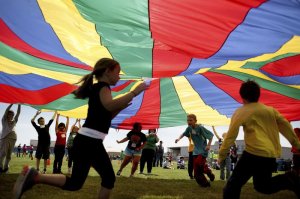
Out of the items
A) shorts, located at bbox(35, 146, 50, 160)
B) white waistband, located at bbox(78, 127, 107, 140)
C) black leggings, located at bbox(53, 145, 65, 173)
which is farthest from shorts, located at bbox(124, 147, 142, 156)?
white waistband, located at bbox(78, 127, 107, 140)

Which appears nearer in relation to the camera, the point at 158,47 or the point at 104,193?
the point at 104,193

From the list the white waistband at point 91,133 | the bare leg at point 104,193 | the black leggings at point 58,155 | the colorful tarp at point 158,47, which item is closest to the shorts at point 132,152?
the colorful tarp at point 158,47

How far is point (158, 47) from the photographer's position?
4.14 m

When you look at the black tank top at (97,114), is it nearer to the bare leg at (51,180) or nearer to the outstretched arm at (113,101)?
the outstretched arm at (113,101)

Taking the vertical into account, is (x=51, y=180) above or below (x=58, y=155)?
below

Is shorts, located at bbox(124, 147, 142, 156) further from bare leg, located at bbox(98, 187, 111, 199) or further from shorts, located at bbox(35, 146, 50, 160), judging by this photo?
bare leg, located at bbox(98, 187, 111, 199)

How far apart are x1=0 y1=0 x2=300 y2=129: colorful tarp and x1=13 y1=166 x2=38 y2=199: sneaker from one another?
4.43ft

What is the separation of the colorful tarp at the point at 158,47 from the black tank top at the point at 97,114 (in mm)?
720

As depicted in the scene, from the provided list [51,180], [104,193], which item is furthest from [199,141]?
[51,180]

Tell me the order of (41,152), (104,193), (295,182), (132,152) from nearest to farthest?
(104,193) < (295,182) < (41,152) < (132,152)

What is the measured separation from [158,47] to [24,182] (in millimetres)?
2480

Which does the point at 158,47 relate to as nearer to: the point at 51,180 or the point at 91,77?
the point at 91,77

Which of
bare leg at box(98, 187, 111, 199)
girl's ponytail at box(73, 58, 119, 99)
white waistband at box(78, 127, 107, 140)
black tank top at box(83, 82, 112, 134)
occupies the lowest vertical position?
bare leg at box(98, 187, 111, 199)

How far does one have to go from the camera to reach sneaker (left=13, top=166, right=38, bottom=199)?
2.31 metres
